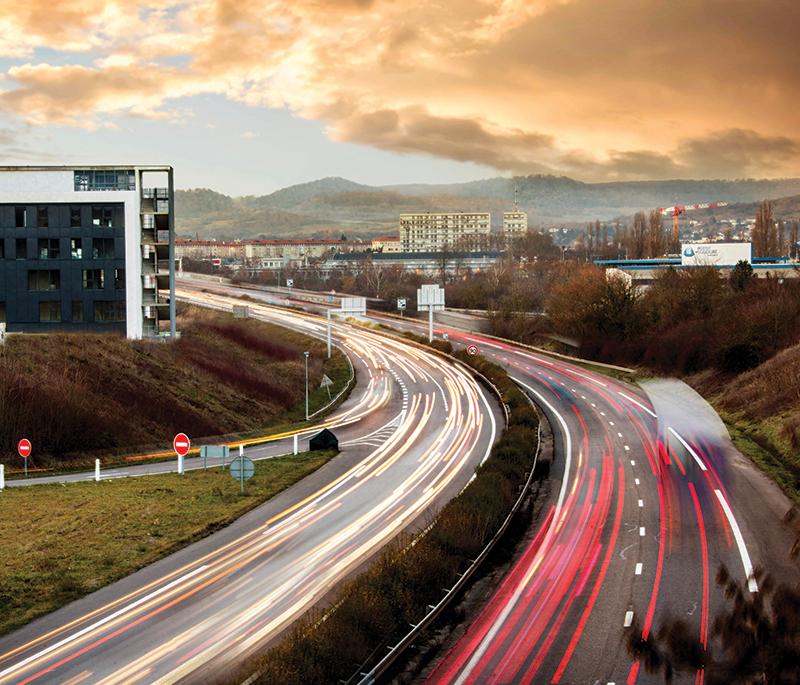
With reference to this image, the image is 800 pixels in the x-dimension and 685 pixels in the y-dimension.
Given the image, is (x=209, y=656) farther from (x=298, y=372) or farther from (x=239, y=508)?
(x=298, y=372)

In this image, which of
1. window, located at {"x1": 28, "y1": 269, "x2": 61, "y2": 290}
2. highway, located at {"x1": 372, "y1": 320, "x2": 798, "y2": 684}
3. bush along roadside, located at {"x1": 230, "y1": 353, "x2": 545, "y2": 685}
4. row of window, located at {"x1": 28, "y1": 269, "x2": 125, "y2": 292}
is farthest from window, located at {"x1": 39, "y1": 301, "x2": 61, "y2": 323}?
bush along roadside, located at {"x1": 230, "y1": 353, "x2": 545, "y2": 685}

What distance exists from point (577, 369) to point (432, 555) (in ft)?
195

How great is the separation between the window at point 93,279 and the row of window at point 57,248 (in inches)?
53.2

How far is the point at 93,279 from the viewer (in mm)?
73438

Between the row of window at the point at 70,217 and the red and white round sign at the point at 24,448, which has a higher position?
the row of window at the point at 70,217

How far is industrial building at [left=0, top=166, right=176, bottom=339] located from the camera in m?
71.9

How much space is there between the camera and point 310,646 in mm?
17547

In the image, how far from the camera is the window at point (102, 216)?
242ft

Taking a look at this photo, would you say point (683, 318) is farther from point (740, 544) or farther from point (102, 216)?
point (740, 544)

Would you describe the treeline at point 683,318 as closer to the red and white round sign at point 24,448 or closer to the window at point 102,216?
the window at point 102,216

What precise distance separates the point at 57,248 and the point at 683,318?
198ft

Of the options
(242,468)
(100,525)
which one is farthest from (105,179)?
(100,525)

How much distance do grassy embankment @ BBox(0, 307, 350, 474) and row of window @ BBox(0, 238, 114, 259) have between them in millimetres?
10443

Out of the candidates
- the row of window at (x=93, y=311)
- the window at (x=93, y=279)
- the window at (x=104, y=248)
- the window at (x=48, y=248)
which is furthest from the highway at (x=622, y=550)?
the window at (x=48, y=248)
